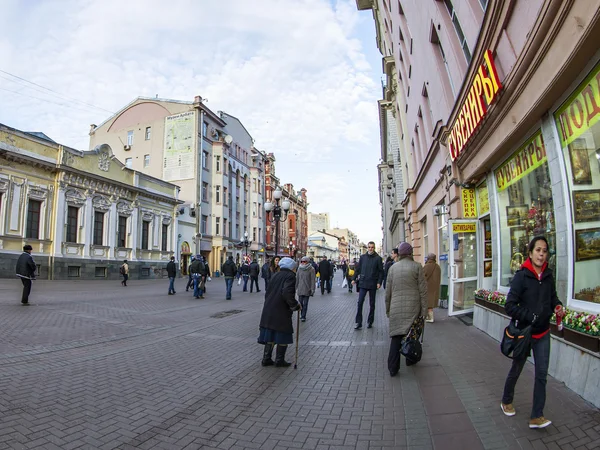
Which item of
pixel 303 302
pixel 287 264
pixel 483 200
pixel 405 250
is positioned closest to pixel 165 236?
pixel 303 302

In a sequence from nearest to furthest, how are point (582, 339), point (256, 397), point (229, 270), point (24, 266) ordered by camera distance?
point (582, 339), point (256, 397), point (24, 266), point (229, 270)

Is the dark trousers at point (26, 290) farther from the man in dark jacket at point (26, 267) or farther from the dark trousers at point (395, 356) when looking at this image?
the dark trousers at point (395, 356)

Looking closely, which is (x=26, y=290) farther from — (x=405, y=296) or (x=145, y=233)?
(x=145, y=233)

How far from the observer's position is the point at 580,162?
5121 millimetres

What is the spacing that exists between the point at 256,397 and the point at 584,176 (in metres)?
4.99

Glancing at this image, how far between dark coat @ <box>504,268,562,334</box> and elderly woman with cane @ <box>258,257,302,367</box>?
2.97m

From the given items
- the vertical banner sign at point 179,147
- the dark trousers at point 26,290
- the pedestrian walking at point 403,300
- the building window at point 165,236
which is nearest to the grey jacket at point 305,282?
the pedestrian walking at point 403,300

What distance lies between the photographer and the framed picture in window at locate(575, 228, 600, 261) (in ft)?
15.6

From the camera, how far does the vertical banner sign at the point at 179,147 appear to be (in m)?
42.0

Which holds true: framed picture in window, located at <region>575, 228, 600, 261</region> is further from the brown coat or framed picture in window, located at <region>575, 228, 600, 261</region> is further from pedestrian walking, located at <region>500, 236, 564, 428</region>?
the brown coat

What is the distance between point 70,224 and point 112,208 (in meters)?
3.98

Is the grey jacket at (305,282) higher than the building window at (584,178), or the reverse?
the building window at (584,178)

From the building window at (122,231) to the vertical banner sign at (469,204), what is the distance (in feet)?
91.6

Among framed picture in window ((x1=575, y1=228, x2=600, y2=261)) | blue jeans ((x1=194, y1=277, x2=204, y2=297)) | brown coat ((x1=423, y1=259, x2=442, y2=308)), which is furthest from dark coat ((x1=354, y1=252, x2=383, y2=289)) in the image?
blue jeans ((x1=194, y1=277, x2=204, y2=297))
